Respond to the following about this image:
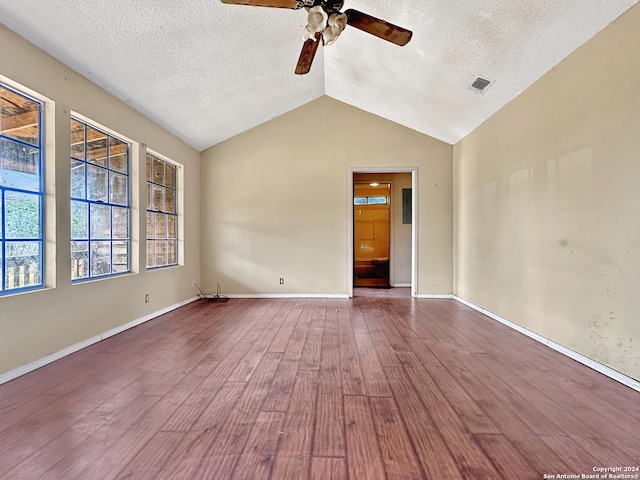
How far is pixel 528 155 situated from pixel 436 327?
2.13 meters

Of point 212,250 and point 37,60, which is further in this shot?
point 212,250

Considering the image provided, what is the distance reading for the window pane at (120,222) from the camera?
3451 mm

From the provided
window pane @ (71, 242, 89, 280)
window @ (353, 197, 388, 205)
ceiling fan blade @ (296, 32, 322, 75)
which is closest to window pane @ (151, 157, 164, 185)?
window pane @ (71, 242, 89, 280)

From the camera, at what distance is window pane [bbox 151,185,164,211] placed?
13.7ft

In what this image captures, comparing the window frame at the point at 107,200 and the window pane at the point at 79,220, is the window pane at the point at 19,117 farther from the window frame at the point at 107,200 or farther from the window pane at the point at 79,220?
the window pane at the point at 79,220

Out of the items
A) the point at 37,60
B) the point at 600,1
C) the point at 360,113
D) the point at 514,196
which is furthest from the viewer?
the point at 360,113

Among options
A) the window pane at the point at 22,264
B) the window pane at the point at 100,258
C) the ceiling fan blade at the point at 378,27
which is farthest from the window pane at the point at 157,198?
the ceiling fan blade at the point at 378,27

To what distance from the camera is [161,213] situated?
4.36 meters

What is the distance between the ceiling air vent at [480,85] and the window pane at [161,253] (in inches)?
177

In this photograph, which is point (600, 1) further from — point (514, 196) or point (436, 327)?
point (436, 327)

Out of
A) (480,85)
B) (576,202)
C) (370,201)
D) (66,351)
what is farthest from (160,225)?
(370,201)

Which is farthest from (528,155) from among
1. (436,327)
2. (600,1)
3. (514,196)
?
(436,327)

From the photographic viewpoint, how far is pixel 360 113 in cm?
535

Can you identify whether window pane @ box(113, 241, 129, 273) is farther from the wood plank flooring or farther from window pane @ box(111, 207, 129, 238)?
the wood plank flooring
